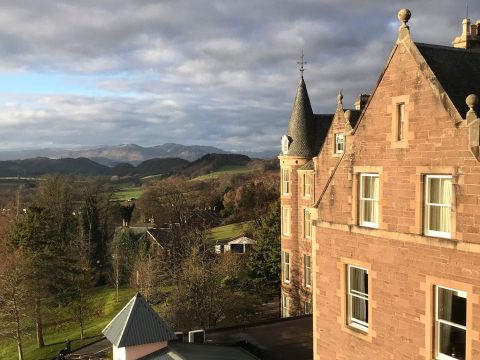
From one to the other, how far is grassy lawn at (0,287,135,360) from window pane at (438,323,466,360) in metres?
32.1

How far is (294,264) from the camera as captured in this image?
110 feet

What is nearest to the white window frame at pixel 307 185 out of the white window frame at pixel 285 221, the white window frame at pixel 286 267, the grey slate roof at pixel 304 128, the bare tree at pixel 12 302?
the grey slate roof at pixel 304 128

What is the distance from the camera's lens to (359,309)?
13.6m

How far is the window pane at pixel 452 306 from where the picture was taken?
34.5 ft

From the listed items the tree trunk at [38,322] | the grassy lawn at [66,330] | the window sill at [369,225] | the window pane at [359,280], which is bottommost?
the grassy lawn at [66,330]

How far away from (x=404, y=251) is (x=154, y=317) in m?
12.2

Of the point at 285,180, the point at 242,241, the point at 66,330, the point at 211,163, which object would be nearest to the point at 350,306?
the point at 285,180

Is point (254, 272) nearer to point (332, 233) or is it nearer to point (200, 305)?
point (200, 305)

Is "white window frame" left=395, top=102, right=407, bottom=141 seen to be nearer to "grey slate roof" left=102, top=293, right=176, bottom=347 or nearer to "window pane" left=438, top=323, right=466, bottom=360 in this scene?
"window pane" left=438, top=323, right=466, bottom=360

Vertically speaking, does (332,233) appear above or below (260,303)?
above

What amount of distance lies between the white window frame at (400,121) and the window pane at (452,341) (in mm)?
4842

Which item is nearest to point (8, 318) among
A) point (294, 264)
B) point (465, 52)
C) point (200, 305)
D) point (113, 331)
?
point (200, 305)

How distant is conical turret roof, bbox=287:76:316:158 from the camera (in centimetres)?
3256

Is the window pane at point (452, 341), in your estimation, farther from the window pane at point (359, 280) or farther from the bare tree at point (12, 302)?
the bare tree at point (12, 302)
